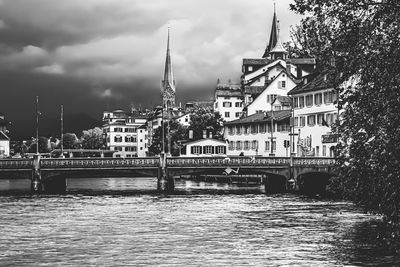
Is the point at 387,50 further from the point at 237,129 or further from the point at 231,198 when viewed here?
the point at 237,129

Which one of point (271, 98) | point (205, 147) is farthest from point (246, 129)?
point (205, 147)

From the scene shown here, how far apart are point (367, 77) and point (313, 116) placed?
82236 millimetres

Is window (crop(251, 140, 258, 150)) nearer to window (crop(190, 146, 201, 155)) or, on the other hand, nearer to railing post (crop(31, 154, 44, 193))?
window (crop(190, 146, 201, 155))

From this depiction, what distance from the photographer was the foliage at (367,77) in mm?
22750

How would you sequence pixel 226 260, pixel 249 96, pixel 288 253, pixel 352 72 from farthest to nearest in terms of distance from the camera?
pixel 249 96 → pixel 288 253 → pixel 226 260 → pixel 352 72

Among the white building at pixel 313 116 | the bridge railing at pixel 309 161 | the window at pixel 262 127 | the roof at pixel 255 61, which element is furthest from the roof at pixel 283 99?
the bridge railing at pixel 309 161

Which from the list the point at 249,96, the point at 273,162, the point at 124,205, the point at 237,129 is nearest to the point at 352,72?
the point at 124,205

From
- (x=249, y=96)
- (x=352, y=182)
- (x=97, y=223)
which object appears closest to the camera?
(x=352, y=182)

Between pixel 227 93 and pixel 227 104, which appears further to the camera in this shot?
pixel 227 93

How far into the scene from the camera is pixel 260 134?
401 ft

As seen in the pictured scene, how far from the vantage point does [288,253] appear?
34.5m

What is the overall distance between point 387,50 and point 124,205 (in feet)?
137

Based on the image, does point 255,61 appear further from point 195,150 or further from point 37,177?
point 37,177

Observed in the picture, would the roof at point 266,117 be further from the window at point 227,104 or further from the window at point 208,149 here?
the window at point 227,104
